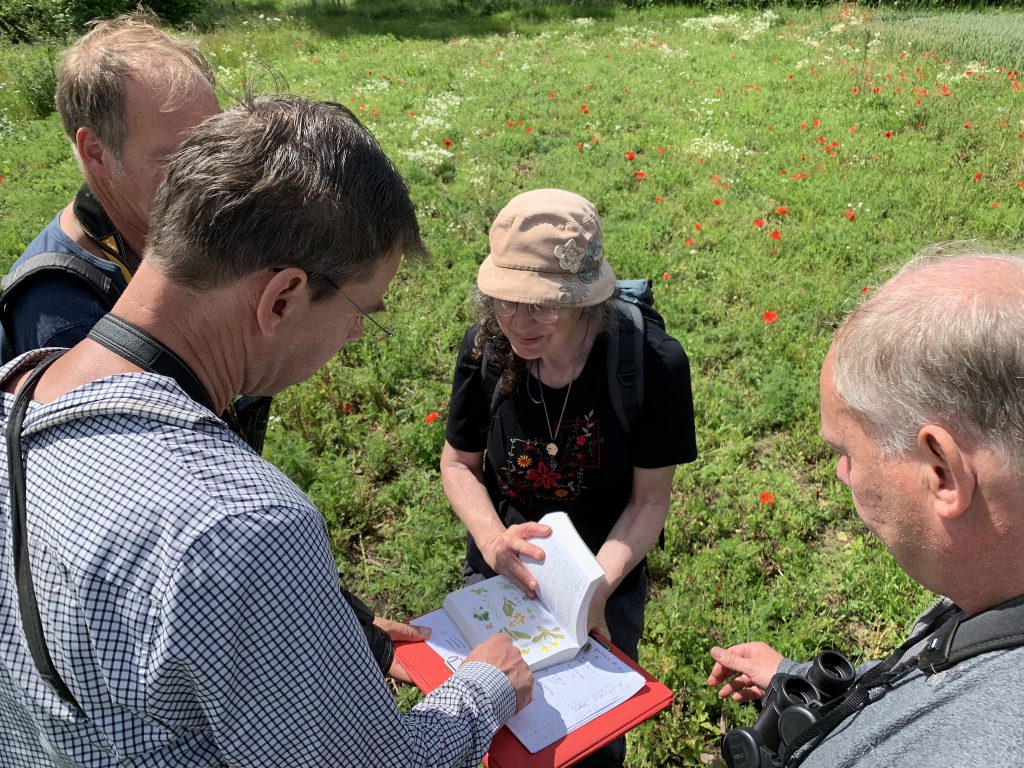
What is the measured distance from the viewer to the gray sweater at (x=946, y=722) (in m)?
1.02

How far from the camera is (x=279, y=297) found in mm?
1346

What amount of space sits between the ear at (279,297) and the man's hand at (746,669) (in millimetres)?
1650

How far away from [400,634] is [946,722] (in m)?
1.41

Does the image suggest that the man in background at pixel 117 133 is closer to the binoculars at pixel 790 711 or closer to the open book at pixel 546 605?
the open book at pixel 546 605

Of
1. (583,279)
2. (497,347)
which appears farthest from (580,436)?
(583,279)

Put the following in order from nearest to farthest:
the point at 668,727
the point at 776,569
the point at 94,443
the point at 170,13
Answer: the point at 94,443 → the point at 668,727 → the point at 776,569 → the point at 170,13

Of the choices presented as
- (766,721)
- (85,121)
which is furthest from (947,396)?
(85,121)

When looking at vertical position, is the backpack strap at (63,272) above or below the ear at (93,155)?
below

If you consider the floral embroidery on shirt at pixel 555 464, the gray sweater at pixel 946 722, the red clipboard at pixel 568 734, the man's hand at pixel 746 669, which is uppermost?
the gray sweater at pixel 946 722

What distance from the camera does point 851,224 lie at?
6457mm

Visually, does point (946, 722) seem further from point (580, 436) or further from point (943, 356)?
point (580, 436)

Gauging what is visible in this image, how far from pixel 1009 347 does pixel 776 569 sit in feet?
9.22

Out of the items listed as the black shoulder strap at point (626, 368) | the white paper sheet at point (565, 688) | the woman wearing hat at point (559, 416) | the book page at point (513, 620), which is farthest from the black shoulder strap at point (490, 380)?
the white paper sheet at point (565, 688)

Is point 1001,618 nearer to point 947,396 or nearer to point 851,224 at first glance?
point 947,396
